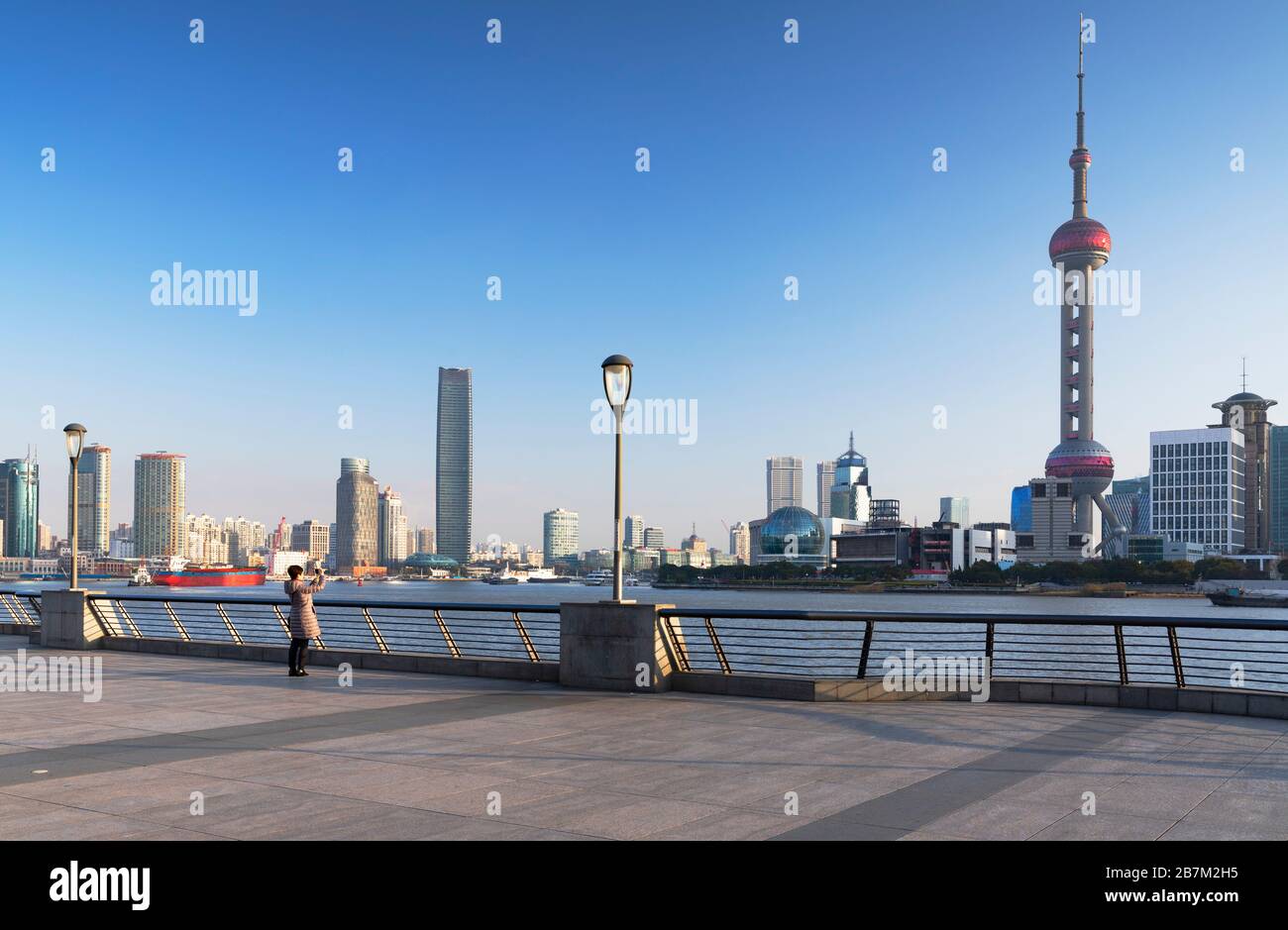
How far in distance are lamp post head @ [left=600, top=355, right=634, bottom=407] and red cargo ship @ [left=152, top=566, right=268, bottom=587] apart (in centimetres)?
17100

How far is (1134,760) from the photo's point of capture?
9250 millimetres

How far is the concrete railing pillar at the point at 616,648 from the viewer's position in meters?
14.3

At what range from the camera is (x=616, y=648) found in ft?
47.5

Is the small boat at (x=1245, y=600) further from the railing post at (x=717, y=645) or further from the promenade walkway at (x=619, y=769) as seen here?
the promenade walkway at (x=619, y=769)

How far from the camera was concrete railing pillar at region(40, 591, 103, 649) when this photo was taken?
22.6 m

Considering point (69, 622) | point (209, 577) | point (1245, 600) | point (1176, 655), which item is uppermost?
point (1176, 655)

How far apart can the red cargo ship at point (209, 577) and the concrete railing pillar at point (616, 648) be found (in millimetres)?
170488

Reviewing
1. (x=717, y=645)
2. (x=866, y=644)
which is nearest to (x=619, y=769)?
(x=717, y=645)

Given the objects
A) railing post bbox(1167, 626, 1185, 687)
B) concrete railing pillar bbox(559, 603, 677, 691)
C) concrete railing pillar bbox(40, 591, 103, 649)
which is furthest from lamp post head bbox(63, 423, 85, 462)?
railing post bbox(1167, 626, 1185, 687)

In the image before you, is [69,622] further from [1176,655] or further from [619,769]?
[1176,655]

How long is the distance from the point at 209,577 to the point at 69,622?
162 metres

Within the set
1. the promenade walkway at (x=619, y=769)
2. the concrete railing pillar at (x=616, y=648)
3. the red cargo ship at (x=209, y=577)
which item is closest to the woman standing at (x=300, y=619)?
the promenade walkway at (x=619, y=769)
